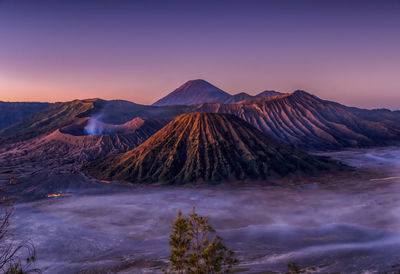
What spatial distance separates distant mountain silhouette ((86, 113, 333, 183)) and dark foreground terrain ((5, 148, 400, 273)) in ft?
21.5

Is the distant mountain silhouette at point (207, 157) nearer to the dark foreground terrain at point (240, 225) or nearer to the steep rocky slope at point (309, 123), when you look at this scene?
the dark foreground terrain at point (240, 225)

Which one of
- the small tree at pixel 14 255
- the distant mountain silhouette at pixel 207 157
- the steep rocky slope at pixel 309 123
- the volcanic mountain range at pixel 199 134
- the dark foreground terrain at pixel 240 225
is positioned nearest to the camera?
the small tree at pixel 14 255

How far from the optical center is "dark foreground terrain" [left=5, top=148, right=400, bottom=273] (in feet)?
68.9

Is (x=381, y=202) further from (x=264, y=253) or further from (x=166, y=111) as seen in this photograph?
(x=166, y=111)

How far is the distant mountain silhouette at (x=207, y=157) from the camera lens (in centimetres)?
5297

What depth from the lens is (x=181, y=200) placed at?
39.7 metres

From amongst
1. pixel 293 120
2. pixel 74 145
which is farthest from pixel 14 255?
pixel 293 120

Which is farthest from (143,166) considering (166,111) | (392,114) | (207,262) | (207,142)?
(392,114)

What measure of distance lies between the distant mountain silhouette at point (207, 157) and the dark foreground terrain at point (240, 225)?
6539 millimetres

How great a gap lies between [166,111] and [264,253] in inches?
5284

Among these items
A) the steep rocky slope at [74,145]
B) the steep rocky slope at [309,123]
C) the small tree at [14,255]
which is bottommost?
the small tree at [14,255]

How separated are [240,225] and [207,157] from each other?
28.1 m

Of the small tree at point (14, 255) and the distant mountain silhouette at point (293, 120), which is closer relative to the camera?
the small tree at point (14, 255)

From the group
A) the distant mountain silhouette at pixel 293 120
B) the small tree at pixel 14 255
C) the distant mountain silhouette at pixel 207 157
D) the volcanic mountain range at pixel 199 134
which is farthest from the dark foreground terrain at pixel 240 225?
the distant mountain silhouette at pixel 293 120
